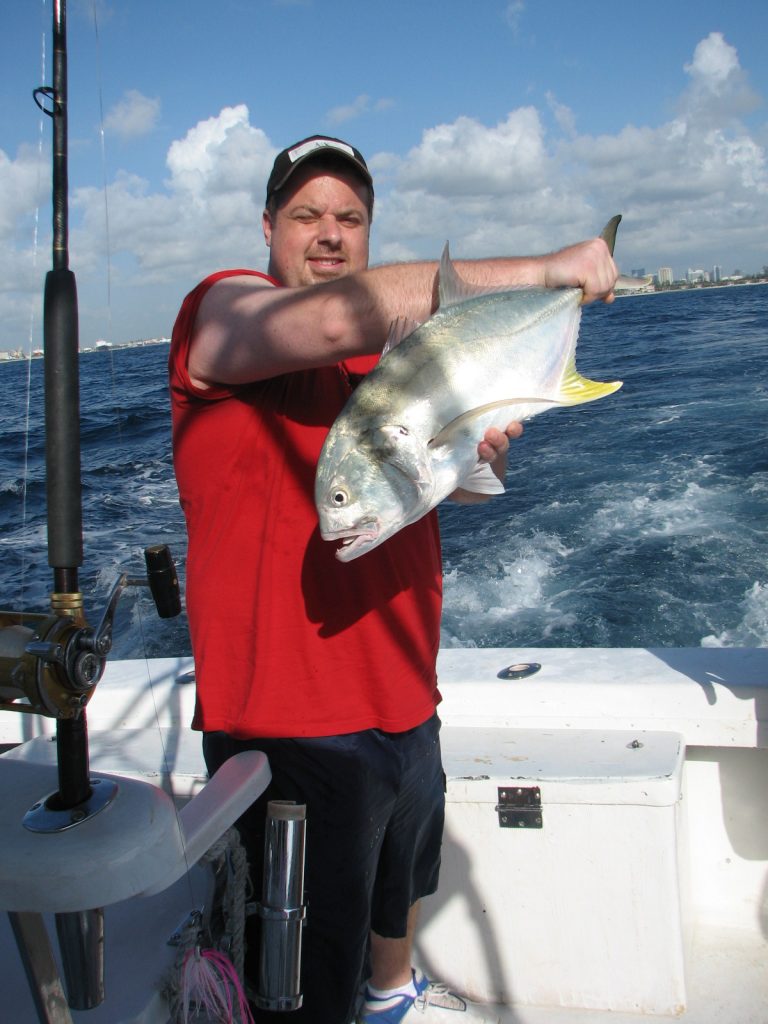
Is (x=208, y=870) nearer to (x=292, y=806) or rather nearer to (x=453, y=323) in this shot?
(x=292, y=806)

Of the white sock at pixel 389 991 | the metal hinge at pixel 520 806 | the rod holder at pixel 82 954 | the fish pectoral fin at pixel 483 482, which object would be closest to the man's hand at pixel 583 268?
the fish pectoral fin at pixel 483 482

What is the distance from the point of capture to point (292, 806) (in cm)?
169

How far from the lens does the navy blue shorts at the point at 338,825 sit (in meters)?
1.85

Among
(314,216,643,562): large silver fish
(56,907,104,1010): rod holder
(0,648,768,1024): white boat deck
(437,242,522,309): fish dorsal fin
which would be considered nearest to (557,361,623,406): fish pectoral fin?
(314,216,643,562): large silver fish

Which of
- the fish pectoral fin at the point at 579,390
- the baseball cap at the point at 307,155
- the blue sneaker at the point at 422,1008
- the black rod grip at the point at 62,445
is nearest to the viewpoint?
the black rod grip at the point at 62,445

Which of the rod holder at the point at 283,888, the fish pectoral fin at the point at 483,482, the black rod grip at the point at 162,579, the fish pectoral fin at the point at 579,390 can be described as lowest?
the rod holder at the point at 283,888

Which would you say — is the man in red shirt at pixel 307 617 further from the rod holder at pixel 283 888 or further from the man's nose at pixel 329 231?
the man's nose at pixel 329 231

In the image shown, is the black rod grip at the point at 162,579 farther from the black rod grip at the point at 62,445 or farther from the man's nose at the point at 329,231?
the man's nose at the point at 329,231

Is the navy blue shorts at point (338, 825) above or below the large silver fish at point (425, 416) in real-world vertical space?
below

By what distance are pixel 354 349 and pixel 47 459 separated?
0.58 m

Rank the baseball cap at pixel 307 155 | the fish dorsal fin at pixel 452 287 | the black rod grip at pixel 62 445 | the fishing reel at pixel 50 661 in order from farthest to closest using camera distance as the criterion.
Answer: the baseball cap at pixel 307 155 < the fish dorsal fin at pixel 452 287 < the black rod grip at pixel 62 445 < the fishing reel at pixel 50 661

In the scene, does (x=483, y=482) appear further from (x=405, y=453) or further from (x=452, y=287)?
(x=452, y=287)

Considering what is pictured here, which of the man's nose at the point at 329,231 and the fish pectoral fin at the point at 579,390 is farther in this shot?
the man's nose at the point at 329,231

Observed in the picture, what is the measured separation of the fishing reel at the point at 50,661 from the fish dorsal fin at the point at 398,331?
2.38 ft
